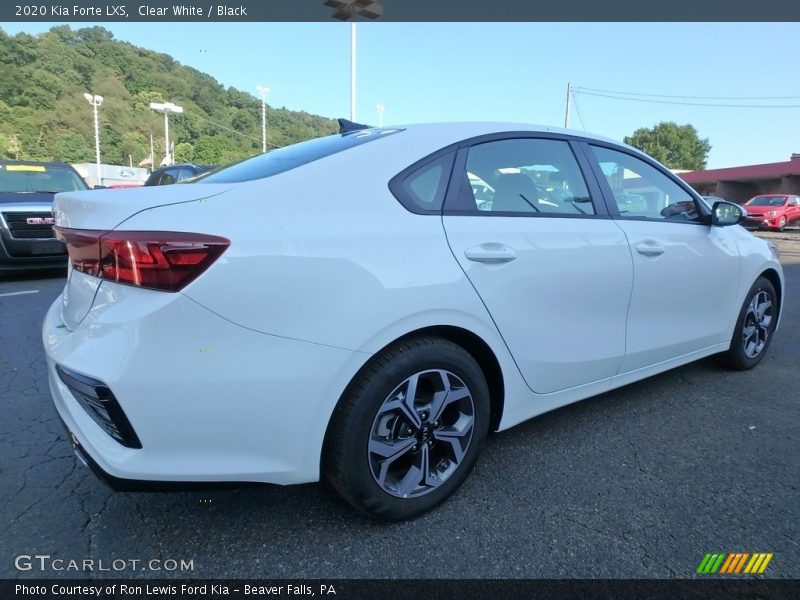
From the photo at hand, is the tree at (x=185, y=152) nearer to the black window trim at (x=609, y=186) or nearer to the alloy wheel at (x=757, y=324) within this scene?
the black window trim at (x=609, y=186)

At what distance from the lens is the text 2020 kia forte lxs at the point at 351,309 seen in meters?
1.48

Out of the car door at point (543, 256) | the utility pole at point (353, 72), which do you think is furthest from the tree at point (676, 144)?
the car door at point (543, 256)

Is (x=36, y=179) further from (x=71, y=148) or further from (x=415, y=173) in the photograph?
(x=71, y=148)

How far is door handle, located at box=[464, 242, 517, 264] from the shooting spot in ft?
6.38

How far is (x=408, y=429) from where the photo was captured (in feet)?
6.22

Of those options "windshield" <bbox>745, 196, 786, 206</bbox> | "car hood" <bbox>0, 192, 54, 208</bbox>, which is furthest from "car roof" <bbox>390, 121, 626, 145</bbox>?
"windshield" <bbox>745, 196, 786, 206</bbox>

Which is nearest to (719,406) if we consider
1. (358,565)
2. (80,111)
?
(358,565)

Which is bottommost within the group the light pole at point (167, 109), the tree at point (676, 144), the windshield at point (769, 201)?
the windshield at point (769, 201)

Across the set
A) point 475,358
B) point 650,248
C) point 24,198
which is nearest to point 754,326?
point 650,248

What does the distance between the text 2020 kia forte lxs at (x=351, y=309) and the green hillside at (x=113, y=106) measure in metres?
61.0

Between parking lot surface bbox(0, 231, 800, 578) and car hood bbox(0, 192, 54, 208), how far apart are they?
5.07m

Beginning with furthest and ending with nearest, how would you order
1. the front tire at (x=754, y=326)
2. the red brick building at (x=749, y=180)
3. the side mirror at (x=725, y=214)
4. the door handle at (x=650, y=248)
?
1. the red brick building at (x=749, y=180)
2. the front tire at (x=754, y=326)
3. the side mirror at (x=725, y=214)
4. the door handle at (x=650, y=248)

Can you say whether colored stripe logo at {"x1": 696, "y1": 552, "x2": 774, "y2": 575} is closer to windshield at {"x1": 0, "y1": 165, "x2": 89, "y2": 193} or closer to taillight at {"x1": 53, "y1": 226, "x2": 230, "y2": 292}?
taillight at {"x1": 53, "y1": 226, "x2": 230, "y2": 292}

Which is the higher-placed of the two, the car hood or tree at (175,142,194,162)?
tree at (175,142,194,162)
